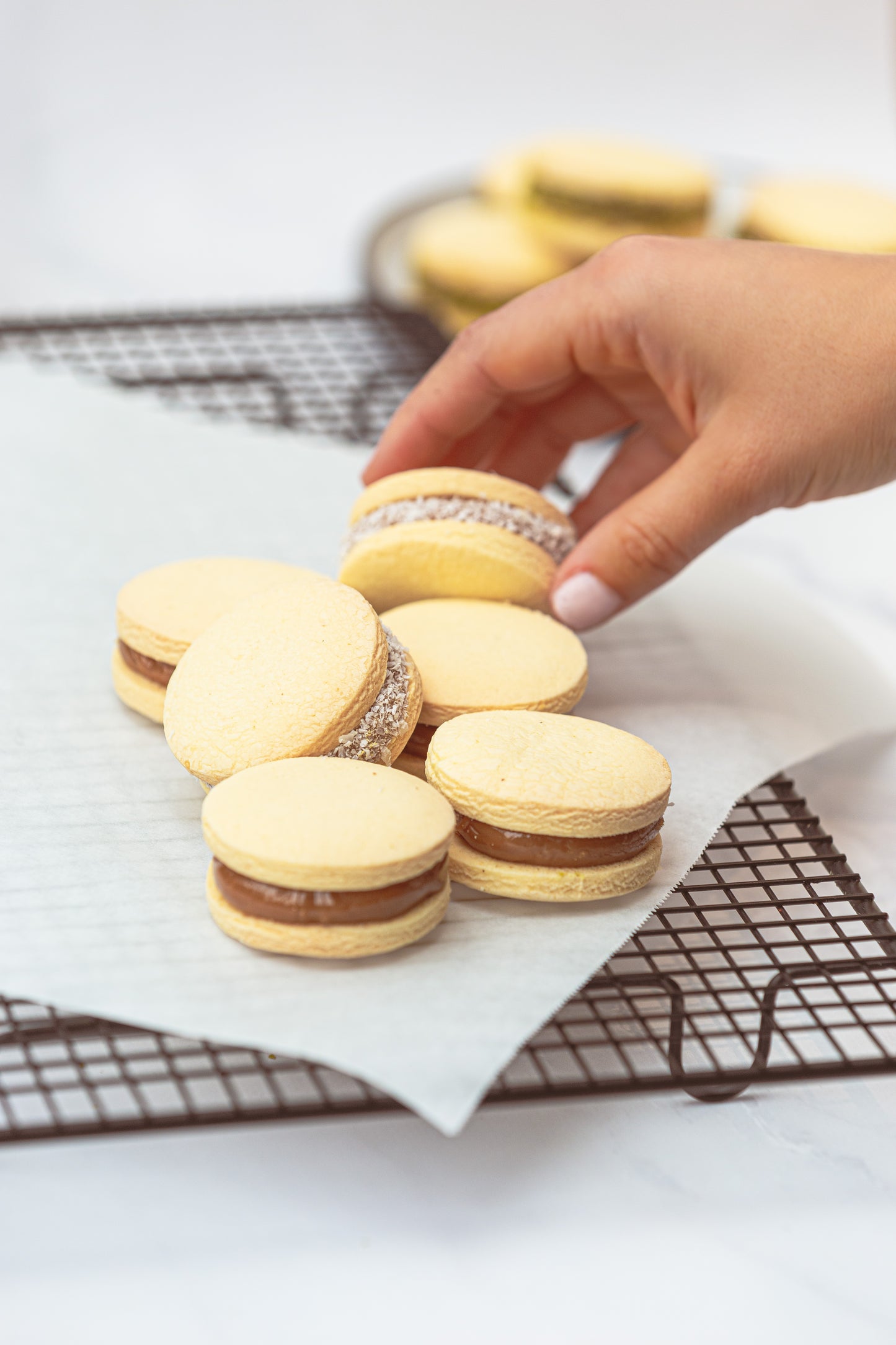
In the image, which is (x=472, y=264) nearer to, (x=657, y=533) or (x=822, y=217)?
(x=822, y=217)

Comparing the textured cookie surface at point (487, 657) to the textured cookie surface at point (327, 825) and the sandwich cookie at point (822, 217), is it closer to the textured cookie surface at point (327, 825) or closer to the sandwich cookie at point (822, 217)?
the textured cookie surface at point (327, 825)

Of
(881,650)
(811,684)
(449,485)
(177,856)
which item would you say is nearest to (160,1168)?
(177,856)

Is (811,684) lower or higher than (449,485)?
lower

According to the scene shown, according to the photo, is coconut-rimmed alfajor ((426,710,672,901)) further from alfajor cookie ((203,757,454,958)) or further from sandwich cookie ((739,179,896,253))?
sandwich cookie ((739,179,896,253))

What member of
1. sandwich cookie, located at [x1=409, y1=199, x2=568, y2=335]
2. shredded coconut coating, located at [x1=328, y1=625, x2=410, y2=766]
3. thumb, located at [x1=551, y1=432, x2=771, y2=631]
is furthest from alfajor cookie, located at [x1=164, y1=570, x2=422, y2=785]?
sandwich cookie, located at [x1=409, y1=199, x2=568, y2=335]

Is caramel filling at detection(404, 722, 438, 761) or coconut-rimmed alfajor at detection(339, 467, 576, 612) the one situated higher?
coconut-rimmed alfajor at detection(339, 467, 576, 612)

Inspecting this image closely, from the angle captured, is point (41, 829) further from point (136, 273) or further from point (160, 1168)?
point (136, 273)

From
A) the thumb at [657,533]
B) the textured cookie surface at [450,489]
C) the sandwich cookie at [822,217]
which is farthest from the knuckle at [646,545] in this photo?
the sandwich cookie at [822,217]

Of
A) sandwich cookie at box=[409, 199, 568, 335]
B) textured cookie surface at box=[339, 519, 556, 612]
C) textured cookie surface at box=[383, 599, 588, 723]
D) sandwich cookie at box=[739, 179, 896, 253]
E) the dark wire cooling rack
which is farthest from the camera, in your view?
sandwich cookie at box=[409, 199, 568, 335]
